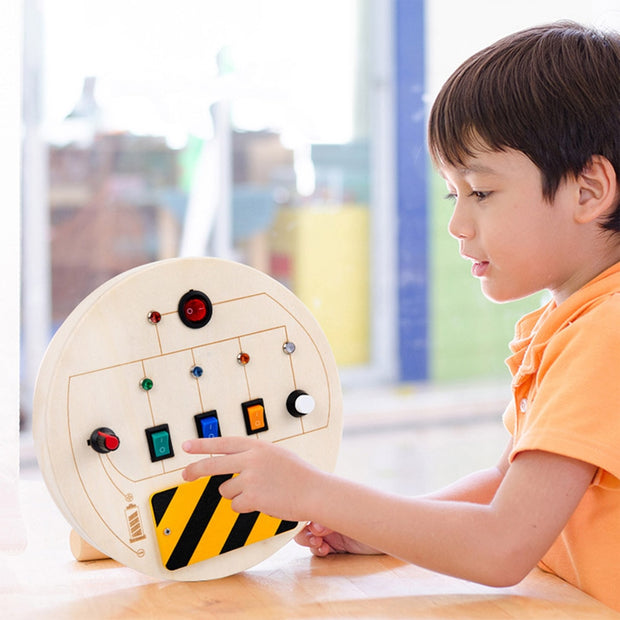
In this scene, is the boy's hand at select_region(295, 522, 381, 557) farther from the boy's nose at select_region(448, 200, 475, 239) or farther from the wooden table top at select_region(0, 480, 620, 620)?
the boy's nose at select_region(448, 200, 475, 239)

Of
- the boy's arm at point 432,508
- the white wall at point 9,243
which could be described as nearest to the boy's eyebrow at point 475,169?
the boy's arm at point 432,508

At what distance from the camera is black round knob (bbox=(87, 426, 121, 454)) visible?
0.67m

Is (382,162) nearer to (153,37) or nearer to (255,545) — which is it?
(153,37)

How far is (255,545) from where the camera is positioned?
752 mm

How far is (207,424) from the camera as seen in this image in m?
0.72

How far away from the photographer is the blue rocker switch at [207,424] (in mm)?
718

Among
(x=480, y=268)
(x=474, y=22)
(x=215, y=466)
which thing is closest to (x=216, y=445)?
(x=215, y=466)

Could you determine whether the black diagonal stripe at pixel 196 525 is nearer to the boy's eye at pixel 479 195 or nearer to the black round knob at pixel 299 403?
the black round knob at pixel 299 403

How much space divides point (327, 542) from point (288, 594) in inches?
4.0

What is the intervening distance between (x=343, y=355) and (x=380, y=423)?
0.26m

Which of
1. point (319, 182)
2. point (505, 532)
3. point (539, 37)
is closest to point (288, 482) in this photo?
point (505, 532)

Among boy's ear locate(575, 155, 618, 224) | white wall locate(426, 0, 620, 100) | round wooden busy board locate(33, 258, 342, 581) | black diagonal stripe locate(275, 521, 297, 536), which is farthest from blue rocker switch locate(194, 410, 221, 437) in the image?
white wall locate(426, 0, 620, 100)

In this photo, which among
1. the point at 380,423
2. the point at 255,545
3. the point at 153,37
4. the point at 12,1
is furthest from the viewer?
the point at 380,423

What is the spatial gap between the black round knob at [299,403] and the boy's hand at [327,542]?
107 millimetres
